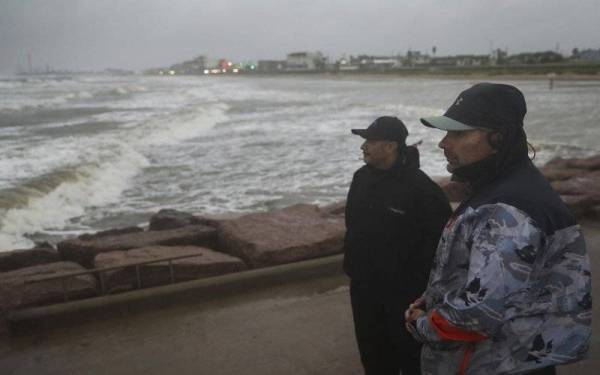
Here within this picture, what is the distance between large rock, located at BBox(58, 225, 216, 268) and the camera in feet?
18.7

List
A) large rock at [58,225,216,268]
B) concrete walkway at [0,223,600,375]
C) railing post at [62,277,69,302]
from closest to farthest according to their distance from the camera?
concrete walkway at [0,223,600,375] < railing post at [62,277,69,302] < large rock at [58,225,216,268]

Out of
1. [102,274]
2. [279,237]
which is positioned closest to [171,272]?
[102,274]

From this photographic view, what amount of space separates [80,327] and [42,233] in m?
5.45

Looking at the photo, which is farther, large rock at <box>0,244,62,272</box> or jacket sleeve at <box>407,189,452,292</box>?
large rock at <box>0,244,62,272</box>

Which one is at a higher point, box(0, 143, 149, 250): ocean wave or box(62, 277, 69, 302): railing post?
box(62, 277, 69, 302): railing post

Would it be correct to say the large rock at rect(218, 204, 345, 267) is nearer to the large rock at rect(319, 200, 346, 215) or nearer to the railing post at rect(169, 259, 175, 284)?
the railing post at rect(169, 259, 175, 284)

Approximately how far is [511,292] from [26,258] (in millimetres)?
5589

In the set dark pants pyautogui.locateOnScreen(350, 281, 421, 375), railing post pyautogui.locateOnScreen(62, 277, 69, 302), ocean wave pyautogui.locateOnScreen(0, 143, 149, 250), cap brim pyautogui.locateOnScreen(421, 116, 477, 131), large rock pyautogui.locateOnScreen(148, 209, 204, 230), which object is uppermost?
cap brim pyautogui.locateOnScreen(421, 116, 477, 131)

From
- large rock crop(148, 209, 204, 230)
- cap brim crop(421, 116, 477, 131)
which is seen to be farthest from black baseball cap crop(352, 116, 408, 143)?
large rock crop(148, 209, 204, 230)

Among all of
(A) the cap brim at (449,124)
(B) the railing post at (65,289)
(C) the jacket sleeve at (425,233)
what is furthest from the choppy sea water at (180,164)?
(A) the cap brim at (449,124)

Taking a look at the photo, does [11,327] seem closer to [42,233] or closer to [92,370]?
[92,370]

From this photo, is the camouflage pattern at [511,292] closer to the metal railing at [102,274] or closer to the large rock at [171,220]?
the metal railing at [102,274]

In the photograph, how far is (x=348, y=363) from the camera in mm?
3641

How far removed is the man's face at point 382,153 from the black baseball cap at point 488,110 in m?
1.00
